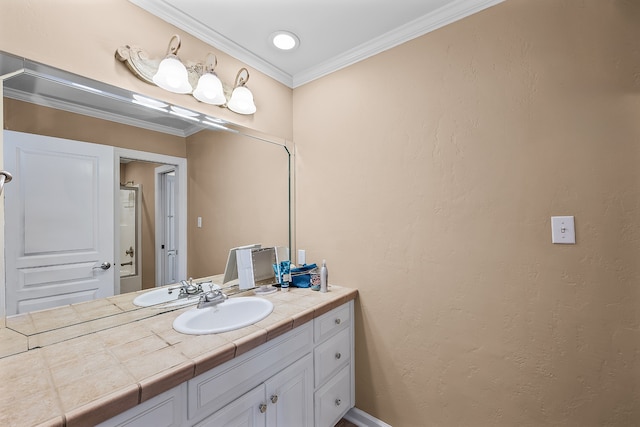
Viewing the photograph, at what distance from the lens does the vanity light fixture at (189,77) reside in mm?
1288

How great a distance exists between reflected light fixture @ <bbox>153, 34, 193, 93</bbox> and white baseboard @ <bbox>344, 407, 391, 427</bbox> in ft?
7.16

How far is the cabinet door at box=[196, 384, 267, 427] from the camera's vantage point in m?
0.97

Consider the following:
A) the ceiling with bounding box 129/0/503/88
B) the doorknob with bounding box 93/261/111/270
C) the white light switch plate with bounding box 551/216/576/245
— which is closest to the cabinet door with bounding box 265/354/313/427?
the doorknob with bounding box 93/261/111/270

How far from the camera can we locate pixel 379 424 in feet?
5.43

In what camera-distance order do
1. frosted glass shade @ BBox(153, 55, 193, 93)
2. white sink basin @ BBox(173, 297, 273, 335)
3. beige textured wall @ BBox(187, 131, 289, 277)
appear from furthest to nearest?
beige textured wall @ BBox(187, 131, 289, 277) < frosted glass shade @ BBox(153, 55, 193, 93) < white sink basin @ BBox(173, 297, 273, 335)

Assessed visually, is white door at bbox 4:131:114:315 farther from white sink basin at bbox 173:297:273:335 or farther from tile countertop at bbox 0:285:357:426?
white sink basin at bbox 173:297:273:335

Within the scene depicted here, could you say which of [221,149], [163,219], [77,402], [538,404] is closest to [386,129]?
[221,149]

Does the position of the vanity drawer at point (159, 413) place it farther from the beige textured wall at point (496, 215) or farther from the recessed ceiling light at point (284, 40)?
the recessed ceiling light at point (284, 40)

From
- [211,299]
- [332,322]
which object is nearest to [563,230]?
[332,322]

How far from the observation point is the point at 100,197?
121 cm

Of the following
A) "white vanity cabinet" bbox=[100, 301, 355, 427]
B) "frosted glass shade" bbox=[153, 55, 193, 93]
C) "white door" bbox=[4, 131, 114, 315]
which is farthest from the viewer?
"frosted glass shade" bbox=[153, 55, 193, 93]

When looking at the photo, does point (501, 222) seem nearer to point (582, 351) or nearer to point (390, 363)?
point (582, 351)

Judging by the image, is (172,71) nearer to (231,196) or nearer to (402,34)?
(231,196)

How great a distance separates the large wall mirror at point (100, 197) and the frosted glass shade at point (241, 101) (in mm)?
150
